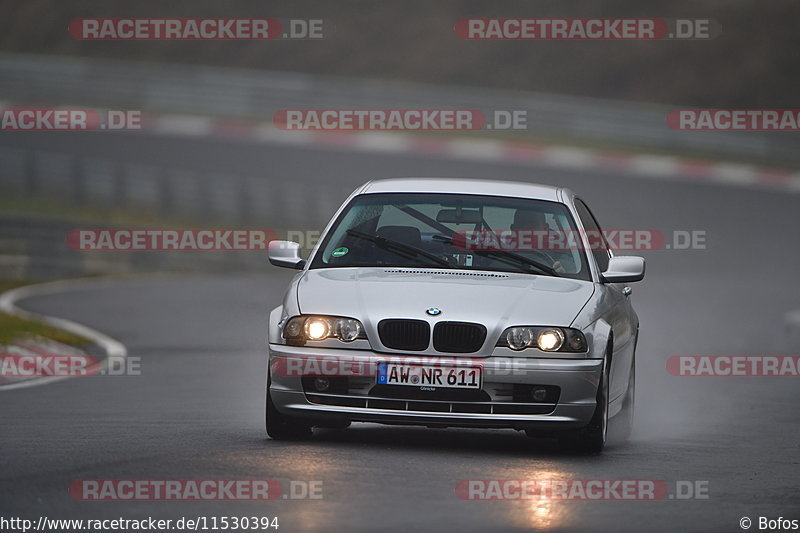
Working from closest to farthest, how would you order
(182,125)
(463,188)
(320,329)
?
(320,329), (463,188), (182,125)

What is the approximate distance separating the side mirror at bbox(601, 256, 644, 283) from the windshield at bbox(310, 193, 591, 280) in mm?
166

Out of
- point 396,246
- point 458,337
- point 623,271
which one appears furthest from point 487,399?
point 623,271

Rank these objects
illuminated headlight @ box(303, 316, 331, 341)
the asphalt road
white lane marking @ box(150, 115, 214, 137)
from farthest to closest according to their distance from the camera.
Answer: white lane marking @ box(150, 115, 214, 137), illuminated headlight @ box(303, 316, 331, 341), the asphalt road

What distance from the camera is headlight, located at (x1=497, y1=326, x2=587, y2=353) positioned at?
29.7ft

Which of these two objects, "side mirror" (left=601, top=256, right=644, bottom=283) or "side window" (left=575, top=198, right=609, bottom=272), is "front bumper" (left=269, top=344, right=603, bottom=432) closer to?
"side mirror" (left=601, top=256, right=644, bottom=283)

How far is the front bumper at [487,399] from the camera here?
9016 millimetres

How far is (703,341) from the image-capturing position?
18922mm

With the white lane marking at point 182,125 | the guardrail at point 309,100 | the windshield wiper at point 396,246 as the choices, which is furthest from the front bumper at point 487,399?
the guardrail at point 309,100

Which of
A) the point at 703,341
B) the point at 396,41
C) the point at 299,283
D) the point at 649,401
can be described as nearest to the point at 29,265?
the point at 703,341

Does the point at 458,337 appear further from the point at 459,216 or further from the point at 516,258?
the point at 459,216

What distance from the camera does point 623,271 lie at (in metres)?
10.1

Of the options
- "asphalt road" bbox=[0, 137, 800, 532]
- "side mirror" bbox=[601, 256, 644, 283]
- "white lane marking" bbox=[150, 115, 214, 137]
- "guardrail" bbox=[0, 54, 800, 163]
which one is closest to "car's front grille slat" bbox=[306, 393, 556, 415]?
"asphalt road" bbox=[0, 137, 800, 532]

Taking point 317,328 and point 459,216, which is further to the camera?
point 459,216

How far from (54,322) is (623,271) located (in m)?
10.2
